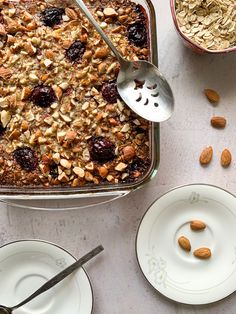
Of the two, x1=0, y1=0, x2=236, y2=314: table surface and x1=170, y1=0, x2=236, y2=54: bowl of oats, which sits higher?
x1=170, y1=0, x2=236, y2=54: bowl of oats

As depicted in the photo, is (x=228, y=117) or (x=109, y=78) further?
(x=228, y=117)

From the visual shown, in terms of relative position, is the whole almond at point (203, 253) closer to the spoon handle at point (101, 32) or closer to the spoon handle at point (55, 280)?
the spoon handle at point (55, 280)

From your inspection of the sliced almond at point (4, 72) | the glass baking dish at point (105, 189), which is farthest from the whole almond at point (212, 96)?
the sliced almond at point (4, 72)

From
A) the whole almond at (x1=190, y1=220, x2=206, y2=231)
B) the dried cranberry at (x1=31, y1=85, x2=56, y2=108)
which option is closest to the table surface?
the whole almond at (x1=190, y1=220, x2=206, y2=231)

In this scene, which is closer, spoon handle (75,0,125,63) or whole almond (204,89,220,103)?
spoon handle (75,0,125,63)

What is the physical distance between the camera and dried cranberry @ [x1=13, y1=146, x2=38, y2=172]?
1.46 m

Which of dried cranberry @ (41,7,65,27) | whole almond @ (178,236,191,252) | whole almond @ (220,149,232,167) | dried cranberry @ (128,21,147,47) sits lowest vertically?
whole almond @ (178,236,191,252)

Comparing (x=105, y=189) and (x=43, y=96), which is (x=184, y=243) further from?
(x=43, y=96)

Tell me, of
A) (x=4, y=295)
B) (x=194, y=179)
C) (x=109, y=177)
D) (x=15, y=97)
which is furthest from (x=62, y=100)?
(x=4, y=295)

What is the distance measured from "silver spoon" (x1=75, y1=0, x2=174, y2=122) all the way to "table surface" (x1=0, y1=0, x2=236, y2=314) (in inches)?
6.6

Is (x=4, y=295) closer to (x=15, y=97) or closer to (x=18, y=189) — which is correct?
(x=18, y=189)

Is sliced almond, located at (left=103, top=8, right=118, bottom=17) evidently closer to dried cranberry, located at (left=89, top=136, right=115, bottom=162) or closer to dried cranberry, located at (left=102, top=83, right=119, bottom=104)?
dried cranberry, located at (left=102, top=83, right=119, bottom=104)

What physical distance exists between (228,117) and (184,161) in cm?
18

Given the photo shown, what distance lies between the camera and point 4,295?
162 centimetres
